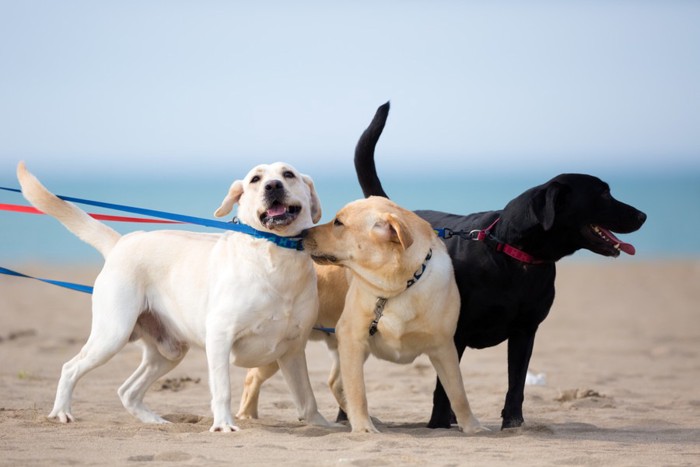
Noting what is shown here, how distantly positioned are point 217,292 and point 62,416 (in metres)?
1.26

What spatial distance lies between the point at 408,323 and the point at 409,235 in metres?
0.50

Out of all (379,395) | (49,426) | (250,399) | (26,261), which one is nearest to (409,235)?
(250,399)

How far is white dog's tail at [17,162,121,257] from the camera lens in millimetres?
6395

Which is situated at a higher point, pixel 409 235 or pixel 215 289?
pixel 409 235

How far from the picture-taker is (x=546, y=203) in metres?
5.57

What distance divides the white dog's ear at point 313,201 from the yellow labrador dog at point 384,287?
0.42 meters

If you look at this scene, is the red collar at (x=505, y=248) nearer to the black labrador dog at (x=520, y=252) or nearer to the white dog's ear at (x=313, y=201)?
the black labrador dog at (x=520, y=252)

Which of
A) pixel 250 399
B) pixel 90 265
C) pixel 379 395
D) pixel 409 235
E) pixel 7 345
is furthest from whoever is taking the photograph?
pixel 90 265

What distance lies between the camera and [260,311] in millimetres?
5629

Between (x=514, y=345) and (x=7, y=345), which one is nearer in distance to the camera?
(x=514, y=345)

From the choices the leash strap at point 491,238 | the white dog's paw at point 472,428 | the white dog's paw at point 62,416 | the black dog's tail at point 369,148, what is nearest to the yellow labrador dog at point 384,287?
the leash strap at point 491,238

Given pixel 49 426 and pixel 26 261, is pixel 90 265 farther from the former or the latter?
pixel 49 426

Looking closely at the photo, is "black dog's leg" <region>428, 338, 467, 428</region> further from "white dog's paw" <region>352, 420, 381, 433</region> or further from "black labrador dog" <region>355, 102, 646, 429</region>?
"white dog's paw" <region>352, 420, 381, 433</region>

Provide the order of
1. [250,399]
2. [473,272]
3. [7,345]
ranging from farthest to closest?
[7,345], [250,399], [473,272]
